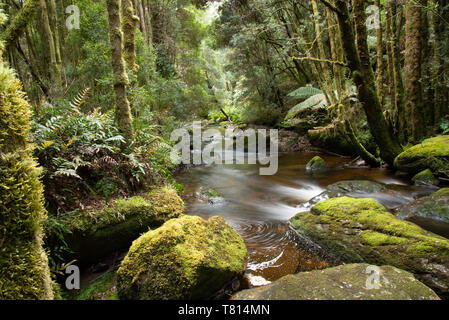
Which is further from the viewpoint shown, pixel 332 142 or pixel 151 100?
pixel 332 142

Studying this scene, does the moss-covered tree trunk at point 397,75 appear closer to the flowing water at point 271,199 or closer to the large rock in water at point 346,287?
the flowing water at point 271,199

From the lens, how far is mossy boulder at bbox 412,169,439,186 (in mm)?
6211

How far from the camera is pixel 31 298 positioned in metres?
1.66

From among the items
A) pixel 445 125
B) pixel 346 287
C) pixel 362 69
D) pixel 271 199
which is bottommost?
pixel 271 199

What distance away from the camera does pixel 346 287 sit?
225cm

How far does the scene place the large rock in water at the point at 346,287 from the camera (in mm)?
2139

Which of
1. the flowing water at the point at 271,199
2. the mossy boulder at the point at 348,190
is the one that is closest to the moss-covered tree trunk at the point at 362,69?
the flowing water at the point at 271,199

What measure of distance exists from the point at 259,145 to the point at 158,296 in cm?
1229

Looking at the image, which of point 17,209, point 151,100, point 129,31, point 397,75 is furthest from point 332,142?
point 17,209

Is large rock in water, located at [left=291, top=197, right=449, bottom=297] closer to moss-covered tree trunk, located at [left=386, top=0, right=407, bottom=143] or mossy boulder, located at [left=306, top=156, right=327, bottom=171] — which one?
mossy boulder, located at [left=306, top=156, right=327, bottom=171]

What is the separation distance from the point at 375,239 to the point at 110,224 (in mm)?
3495

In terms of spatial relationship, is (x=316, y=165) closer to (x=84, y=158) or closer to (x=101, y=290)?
(x=84, y=158)

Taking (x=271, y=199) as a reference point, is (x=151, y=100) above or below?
above
